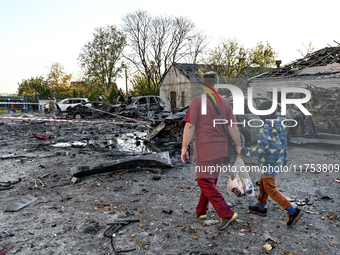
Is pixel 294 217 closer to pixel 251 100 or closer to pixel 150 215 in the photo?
pixel 150 215

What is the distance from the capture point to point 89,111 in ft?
68.4

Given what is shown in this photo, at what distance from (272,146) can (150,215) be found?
2.00m

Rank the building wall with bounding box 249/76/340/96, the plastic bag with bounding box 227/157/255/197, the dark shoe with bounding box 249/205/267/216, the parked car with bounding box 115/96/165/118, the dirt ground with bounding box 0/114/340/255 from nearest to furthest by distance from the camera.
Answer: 1. the dirt ground with bounding box 0/114/340/255
2. the plastic bag with bounding box 227/157/255/197
3. the dark shoe with bounding box 249/205/267/216
4. the building wall with bounding box 249/76/340/96
5. the parked car with bounding box 115/96/165/118

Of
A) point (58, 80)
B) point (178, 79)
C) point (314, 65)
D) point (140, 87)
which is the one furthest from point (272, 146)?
point (58, 80)

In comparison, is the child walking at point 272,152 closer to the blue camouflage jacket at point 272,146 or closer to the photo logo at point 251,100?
the blue camouflage jacket at point 272,146

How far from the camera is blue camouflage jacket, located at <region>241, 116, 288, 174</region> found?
312cm

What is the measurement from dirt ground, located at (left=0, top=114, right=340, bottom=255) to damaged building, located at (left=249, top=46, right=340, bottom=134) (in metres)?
3.02

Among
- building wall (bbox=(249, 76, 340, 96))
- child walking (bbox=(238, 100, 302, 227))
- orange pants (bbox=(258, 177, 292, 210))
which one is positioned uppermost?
building wall (bbox=(249, 76, 340, 96))

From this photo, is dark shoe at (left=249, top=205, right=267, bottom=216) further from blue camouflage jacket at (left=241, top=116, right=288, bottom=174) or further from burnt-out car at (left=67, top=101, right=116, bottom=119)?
burnt-out car at (left=67, top=101, right=116, bottom=119)

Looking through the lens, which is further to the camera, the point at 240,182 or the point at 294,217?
the point at 240,182

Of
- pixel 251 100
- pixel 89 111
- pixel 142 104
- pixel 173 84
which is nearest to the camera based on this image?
pixel 251 100

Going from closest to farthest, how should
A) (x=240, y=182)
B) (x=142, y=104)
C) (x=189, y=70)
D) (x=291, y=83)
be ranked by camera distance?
(x=240, y=182), (x=291, y=83), (x=142, y=104), (x=189, y=70)

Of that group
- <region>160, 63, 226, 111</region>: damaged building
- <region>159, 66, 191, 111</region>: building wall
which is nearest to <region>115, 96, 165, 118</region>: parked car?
<region>160, 63, 226, 111</region>: damaged building

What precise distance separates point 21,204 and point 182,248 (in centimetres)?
291
